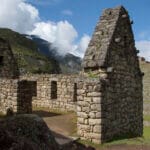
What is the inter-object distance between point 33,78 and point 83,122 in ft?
29.6

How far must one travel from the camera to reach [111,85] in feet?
42.7

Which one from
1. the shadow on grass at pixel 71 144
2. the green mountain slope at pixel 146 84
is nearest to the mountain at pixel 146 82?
the green mountain slope at pixel 146 84

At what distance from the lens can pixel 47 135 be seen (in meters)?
4.91

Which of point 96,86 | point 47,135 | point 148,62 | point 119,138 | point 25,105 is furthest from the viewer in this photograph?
point 148,62

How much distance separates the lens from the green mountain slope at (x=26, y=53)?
47.1 m

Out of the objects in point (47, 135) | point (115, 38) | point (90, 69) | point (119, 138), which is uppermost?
point (115, 38)

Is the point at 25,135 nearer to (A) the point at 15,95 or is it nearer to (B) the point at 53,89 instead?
(A) the point at 15,95

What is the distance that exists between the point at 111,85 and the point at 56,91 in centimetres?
778

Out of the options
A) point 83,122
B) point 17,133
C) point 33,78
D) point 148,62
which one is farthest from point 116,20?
point 148,62

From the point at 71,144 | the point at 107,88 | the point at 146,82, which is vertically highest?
the point at 146,82

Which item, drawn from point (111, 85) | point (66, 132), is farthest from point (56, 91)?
point (111, 85)

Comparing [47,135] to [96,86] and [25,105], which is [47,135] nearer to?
[96,86]

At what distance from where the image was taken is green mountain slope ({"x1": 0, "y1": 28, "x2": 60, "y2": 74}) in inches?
1856

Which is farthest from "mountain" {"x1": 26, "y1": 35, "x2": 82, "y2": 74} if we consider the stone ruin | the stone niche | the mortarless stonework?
the stone niche
